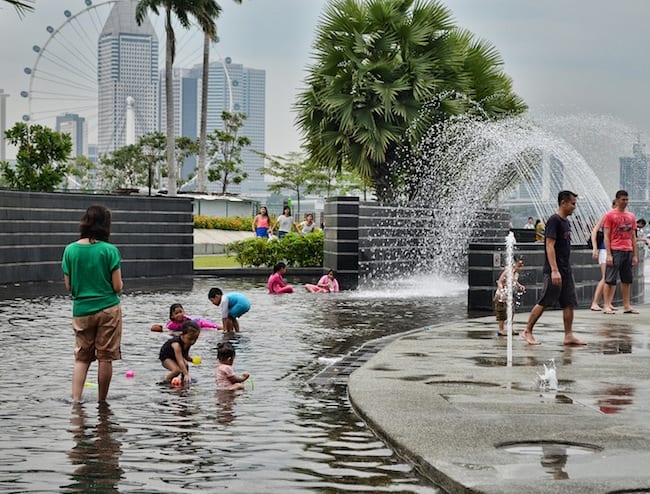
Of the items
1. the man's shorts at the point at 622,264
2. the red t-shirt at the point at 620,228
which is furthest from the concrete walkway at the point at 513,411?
the red t-shirt at the point at 620,228

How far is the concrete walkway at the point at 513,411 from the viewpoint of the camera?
20.2 ft

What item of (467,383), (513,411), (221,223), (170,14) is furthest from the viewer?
(221,223)

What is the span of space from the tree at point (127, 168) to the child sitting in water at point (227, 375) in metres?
83.1

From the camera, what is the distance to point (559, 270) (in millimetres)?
12656

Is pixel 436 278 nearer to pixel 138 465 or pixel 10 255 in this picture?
pixel 10 255

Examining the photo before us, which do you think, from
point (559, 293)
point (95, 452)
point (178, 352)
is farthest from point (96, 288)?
point (559, 293)

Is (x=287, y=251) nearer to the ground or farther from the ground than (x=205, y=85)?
nearer to the ground

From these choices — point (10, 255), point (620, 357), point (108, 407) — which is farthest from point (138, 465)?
point (10, 255)

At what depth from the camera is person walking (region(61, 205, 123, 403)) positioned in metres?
8.88

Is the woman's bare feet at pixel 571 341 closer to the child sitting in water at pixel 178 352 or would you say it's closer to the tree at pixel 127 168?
the child sitting in water at pixel 178 352

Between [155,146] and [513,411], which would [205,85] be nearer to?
[155,146]

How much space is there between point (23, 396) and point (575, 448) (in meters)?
4.62

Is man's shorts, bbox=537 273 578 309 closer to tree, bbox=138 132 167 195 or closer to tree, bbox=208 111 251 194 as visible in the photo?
tree, bbox=208 111 251 194

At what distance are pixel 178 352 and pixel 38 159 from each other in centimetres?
2860
